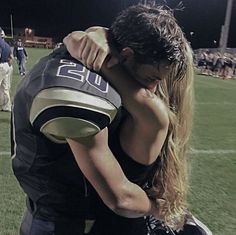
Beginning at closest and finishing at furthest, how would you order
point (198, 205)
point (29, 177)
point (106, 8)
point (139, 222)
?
point (29, 177) < point (139, 222) < point (198, 205) < point (106, 8)

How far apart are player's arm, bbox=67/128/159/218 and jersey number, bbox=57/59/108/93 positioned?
0.12m

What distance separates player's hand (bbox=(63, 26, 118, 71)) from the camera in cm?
138

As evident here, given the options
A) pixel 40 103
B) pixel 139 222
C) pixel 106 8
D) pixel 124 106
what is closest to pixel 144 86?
pixel 124 106

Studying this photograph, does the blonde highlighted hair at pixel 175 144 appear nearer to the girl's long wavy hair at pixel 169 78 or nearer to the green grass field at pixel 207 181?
the girl's long wavy hair at pixel 169 78

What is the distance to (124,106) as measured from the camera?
138cm

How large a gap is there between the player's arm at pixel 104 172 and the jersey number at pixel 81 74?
0.12 m

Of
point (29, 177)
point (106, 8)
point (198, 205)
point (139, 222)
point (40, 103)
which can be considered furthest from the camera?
point (106, 8)

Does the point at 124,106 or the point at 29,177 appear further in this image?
the point at 29,177

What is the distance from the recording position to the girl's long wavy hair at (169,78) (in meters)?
1.38

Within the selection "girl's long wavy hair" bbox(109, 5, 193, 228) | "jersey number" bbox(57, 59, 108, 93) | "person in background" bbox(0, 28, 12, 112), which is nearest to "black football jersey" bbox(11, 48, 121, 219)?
"jersey number" bbox(57, 59, 108, 93)

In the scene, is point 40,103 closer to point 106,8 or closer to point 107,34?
point 107,34

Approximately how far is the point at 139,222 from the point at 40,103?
0.58m

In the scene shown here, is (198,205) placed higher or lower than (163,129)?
lower

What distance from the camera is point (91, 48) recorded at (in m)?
1.44
